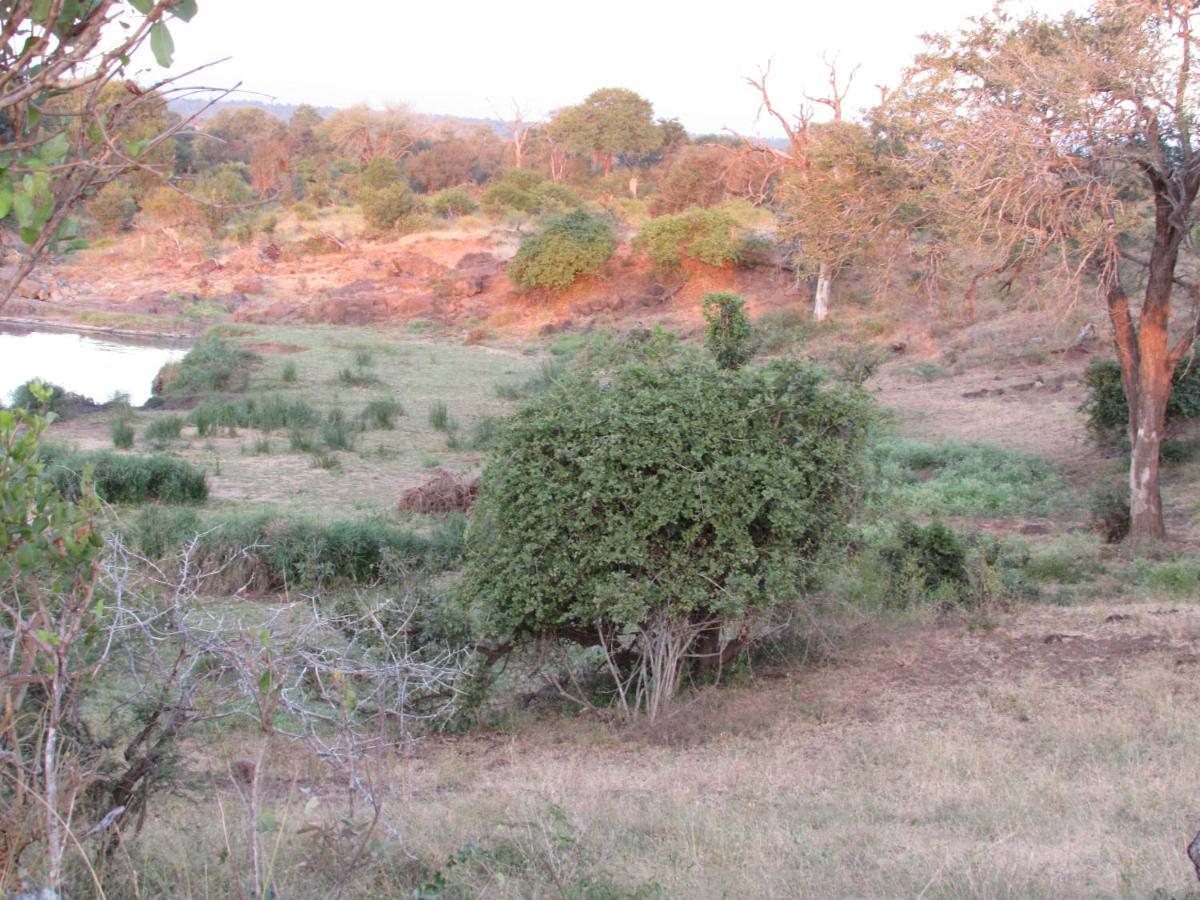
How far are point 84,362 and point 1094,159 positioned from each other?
2866 cm

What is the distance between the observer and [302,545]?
1212cm

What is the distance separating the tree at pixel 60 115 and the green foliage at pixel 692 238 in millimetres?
34844

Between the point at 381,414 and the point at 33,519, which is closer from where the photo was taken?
the point at 33,519

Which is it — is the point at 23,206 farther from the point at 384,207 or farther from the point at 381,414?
the point at 384,207

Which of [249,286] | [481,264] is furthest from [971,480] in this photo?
[249,286]

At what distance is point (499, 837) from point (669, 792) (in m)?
1.55

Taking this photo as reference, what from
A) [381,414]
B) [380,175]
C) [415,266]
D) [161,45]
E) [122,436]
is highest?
[380,175]

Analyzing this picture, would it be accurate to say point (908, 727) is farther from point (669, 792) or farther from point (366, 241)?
point (366, 241)

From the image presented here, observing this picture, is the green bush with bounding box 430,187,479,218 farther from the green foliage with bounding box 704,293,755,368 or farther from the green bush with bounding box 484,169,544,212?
the green foliage with bounding box 704,293,755,368

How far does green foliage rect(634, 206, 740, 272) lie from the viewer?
121ft

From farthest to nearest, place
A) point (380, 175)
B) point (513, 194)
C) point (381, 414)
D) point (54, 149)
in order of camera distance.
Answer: point (380, 175) < point (513, 194) < point (381, 414) < point (54, 149)

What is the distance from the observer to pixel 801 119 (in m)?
27.8

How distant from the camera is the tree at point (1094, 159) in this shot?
37.3 feet

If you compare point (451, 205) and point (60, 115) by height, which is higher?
point (451, 205)
